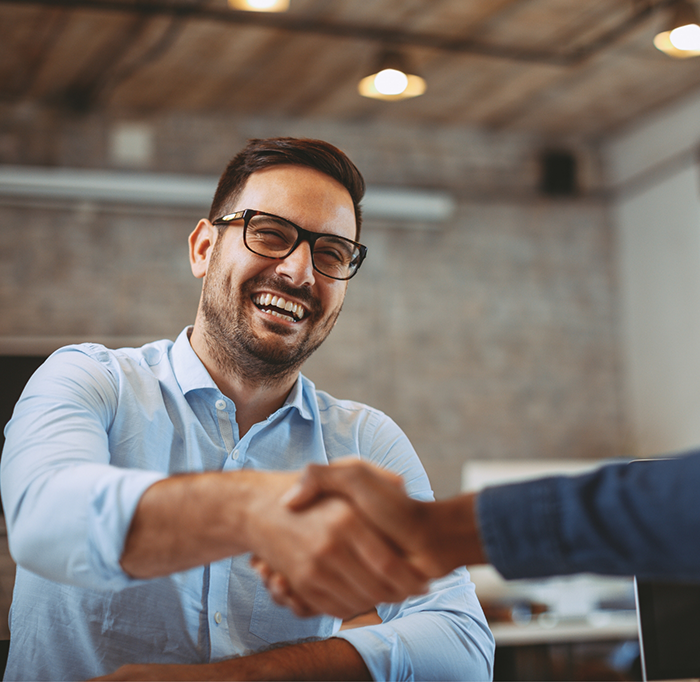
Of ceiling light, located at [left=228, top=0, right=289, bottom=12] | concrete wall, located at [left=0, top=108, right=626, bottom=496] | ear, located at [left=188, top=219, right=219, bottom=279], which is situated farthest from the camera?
concrete wall, located at [left=0, top=108, right=626, bottom=496]

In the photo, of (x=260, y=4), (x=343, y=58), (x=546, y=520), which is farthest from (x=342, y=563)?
(x=343, y=58)

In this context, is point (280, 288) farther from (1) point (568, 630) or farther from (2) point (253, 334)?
(1) point (568, 630)

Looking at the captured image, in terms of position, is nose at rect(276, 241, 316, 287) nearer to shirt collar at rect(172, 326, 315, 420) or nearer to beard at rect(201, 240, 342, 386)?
beard at rect(201, 240, 342, 386)

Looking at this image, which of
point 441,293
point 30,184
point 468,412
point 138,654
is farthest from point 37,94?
point 138,654

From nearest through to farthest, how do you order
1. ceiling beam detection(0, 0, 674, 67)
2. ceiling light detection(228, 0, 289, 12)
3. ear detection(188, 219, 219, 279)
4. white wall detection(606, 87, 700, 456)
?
ear detection(188, 219, 219, 279) → ceiling light detection(228, 0, 289, 12) → ceiling beam detection(0, 0, 674, 67) → white wall detection(606, 87, 700, 456)

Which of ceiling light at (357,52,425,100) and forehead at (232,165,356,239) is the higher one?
ceiling light at (357,52,425,100)

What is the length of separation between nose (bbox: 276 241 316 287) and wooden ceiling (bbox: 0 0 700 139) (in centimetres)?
271

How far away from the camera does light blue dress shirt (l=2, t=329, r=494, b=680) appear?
100cm

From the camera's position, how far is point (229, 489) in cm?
94

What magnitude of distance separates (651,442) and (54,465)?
497 cm

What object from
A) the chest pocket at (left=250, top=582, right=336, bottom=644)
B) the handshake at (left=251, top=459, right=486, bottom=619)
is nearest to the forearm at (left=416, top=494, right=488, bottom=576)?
the handshake at (left=251, top=459, right=486, bottom=619)

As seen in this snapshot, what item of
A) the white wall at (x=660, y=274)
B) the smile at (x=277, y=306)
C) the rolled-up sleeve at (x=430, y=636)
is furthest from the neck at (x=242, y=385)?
the white wall at (x=660, y=274)

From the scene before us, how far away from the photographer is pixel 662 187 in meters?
5.35

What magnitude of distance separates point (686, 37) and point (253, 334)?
9.41 ft
